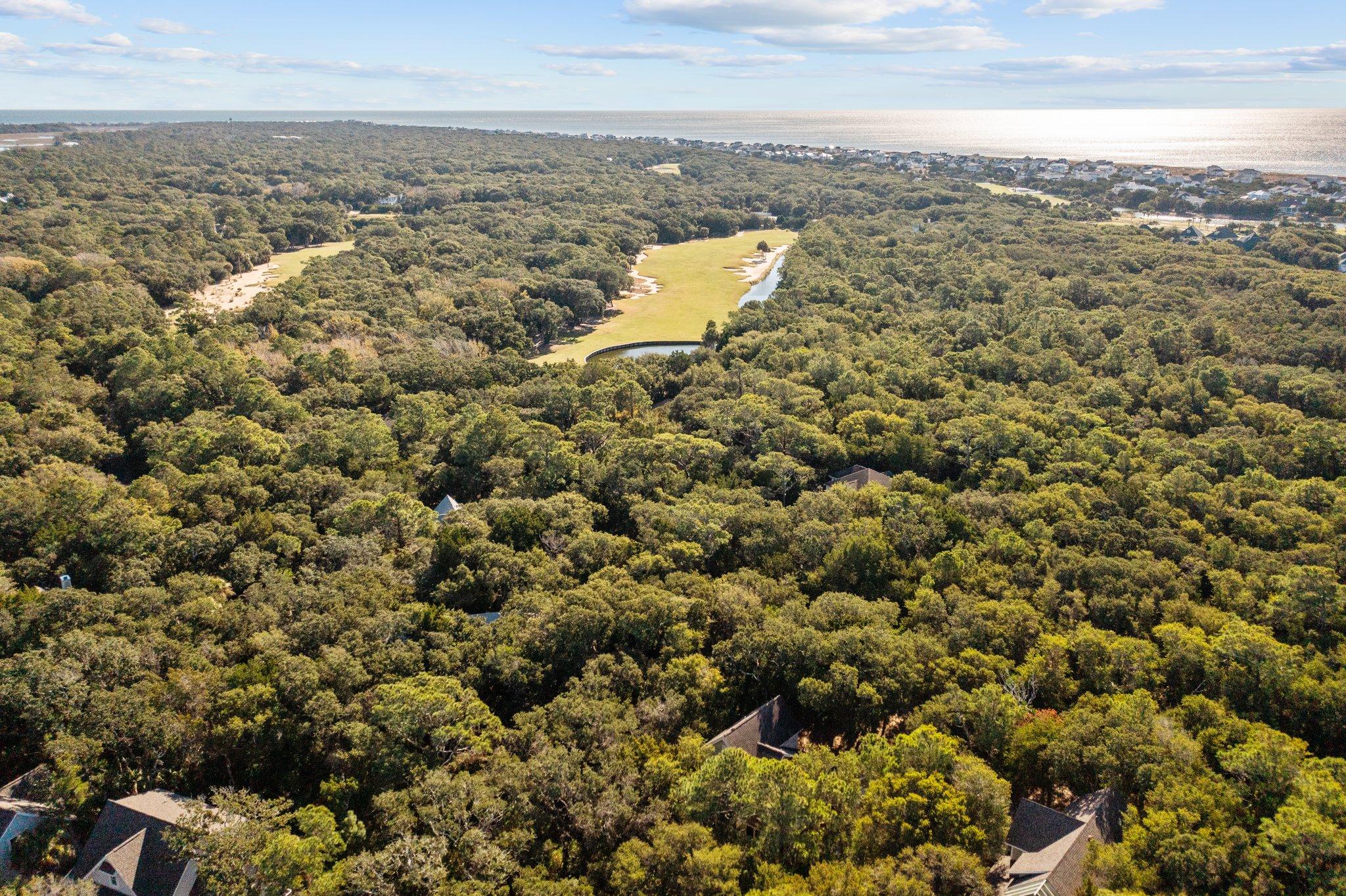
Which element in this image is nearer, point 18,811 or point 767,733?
point 18,811

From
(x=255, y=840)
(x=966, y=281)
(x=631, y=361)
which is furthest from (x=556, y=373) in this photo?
(x=966, y=281)

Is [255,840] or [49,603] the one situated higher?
[49,603]

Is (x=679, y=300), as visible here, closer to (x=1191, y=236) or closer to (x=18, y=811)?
(x=1191, y=236)

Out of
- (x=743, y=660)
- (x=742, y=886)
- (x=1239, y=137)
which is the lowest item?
(x=742, y=886)

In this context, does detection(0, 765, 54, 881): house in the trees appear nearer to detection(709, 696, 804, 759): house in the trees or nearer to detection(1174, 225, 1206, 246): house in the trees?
detection(709, 696, 804, 759): house in the trees

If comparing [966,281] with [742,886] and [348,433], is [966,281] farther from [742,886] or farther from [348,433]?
[742,886]

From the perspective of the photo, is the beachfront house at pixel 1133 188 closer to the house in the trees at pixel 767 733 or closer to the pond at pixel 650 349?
the pond at pixel 650 349

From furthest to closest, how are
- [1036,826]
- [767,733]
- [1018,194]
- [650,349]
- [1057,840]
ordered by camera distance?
[1018,194], [650,349], [767,733], [1036,826], [1057,840]

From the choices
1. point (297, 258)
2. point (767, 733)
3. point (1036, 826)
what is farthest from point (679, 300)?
point (1036, 826)
